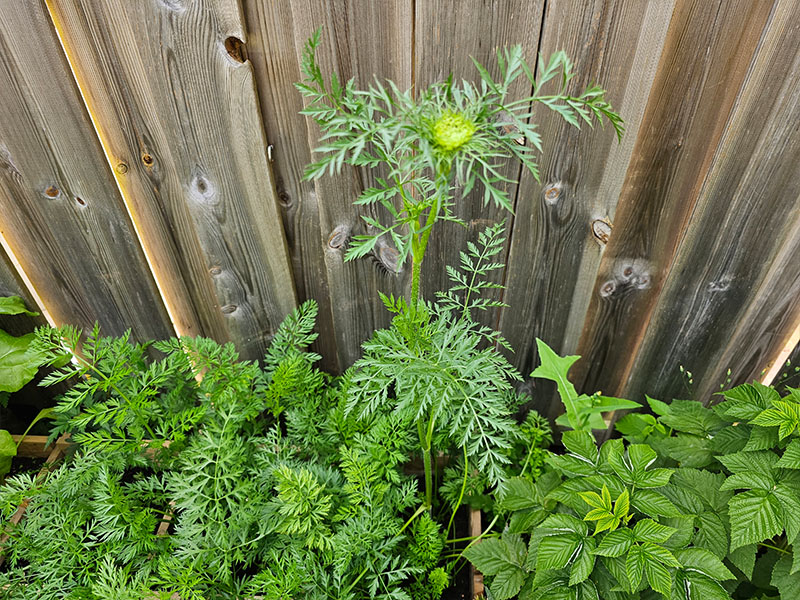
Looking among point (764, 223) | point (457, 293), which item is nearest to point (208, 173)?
point (457, 293)

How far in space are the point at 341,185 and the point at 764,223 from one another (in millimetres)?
1364

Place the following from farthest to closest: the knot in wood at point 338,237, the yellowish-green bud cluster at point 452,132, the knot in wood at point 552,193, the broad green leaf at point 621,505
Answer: the knot in wood at point 338,237 < the knot in wood at point 552,193 < the broad green leaf at point 621,505 < the yellowish-green bud cluster at point 452,132

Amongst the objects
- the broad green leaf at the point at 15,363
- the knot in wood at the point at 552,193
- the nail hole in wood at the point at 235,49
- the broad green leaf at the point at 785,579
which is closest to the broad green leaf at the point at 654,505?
the broad green leaf at the point at 785,579

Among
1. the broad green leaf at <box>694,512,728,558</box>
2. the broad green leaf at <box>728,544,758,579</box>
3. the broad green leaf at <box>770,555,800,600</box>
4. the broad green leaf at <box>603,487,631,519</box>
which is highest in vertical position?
the broad green leaf at <box>603,487,631,519</box>

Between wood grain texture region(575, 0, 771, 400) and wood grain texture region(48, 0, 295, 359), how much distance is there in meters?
1.15

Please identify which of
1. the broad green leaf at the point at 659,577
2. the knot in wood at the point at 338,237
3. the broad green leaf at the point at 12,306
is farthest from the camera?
the broad green leaf at the point at 12,306

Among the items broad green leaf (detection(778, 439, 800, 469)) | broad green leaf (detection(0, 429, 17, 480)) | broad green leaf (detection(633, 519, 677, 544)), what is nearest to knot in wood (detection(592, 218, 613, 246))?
broad green leaf (detection(778, 439, 800, 469))

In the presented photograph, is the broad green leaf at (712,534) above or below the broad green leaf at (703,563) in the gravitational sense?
below

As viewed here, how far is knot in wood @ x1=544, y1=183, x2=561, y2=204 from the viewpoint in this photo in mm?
1682

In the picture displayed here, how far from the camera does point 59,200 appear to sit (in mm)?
1791

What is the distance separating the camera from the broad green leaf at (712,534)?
141cm

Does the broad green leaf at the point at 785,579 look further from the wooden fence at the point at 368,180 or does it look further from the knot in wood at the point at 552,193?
the knot in wood at the point at 552,193

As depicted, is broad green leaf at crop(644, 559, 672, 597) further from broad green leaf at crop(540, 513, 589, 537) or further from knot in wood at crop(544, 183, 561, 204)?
knot in wood at crop(544, 183, 561, 204)

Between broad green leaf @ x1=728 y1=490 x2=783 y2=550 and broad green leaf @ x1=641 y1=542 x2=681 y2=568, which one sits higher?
broad green leaf @ x1=728 y1=490 x2=783 y2=550
